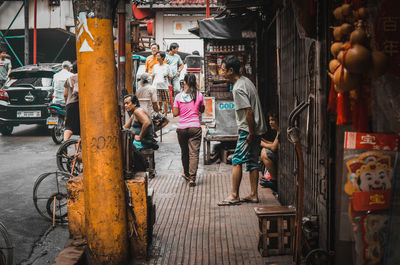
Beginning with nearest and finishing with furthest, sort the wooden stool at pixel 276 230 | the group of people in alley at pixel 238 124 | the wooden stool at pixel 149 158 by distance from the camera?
1. the wooden stool at pixel 276 230
2. the group of people in alley at pixel 238 124
3. the wooden stool at pixel 149 158

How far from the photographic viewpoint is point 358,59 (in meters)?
2.59

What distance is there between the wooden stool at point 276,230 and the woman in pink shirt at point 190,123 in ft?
11.3

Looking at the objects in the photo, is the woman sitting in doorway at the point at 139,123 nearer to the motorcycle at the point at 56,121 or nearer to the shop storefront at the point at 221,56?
the shop storefront at the point at 221,56

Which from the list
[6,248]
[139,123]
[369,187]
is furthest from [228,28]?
[369,187]

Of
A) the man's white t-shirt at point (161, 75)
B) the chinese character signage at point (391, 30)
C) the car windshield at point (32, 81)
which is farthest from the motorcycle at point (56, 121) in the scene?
the chinese character signage at point (391, 30)

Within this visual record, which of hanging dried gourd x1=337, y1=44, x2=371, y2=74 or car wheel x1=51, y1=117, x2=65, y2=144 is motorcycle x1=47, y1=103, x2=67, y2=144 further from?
hanging dried gourd x1=337, y1=44, x2=371, y2=74

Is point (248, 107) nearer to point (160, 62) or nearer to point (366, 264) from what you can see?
point (366, 264)

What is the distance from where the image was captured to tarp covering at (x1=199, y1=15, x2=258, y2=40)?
995 cm

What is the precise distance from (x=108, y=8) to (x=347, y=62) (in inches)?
94.0

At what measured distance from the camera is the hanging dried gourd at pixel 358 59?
2.58 meters

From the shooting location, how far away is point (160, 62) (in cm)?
1504

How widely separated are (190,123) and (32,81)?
8582 mm

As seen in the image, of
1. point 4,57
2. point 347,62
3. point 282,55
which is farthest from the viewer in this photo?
point 4,57

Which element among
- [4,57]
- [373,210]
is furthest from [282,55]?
[4,57]
